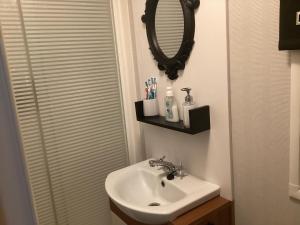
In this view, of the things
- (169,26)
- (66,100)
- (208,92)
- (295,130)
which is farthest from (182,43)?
(66,100)

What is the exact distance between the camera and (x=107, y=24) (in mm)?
1739

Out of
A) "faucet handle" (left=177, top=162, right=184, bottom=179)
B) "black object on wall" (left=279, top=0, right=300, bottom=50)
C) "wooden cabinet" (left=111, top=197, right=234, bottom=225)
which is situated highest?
"black object on wall" (left=279, top=0, right=300, bottom=50)

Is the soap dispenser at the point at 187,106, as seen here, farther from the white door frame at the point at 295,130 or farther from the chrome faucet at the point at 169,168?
the white door frame at the point at 295,130

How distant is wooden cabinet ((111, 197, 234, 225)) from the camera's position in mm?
1193

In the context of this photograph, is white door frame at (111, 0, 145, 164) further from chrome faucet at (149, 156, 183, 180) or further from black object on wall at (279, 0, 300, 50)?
black object on wall at (279, 0, 300, 50)

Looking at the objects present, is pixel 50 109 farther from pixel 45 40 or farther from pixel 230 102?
pixel 230 102

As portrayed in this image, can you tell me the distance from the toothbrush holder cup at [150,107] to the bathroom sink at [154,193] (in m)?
0.35

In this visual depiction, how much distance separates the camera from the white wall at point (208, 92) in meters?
1.20

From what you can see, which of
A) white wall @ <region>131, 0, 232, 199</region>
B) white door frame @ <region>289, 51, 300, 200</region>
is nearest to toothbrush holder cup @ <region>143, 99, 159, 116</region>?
white wall @ <region>131, 0, 232, 199</region>

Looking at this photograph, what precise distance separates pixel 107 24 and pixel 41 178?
3.53ft

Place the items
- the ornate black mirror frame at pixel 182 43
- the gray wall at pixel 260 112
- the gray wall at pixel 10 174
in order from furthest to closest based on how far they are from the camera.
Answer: the ornate black mirror frame at pixel 182 43, the gray wall at pixel 260 112, the gray wall at pixel 10 174

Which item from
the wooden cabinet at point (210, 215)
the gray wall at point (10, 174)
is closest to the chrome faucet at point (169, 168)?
the wooden cabinet at point (210, 215)

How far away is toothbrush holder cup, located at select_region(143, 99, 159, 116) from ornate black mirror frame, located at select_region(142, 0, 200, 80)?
213mm

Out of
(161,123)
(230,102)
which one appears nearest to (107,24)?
(161,123)
